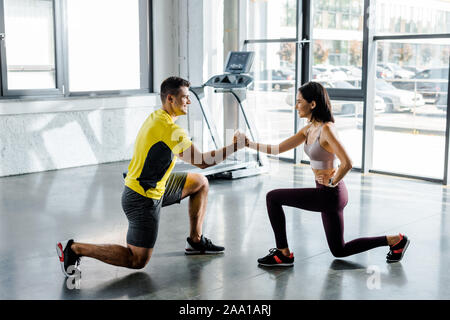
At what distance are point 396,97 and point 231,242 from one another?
11.4 ft

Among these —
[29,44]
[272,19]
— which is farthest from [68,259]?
[272,19]

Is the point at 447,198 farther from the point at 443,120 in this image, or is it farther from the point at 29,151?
the point at 29,151

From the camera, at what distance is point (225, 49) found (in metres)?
7.97

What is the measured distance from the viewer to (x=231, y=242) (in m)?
4.10

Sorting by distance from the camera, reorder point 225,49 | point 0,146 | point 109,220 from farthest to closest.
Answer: point 225,49
point 0,146
point 109,220

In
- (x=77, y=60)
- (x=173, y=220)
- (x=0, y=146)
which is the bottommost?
(x=173, y=220)

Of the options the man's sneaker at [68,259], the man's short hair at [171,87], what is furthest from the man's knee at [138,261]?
the man's short hair at [171,87]

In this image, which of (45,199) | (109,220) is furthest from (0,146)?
(109,220)

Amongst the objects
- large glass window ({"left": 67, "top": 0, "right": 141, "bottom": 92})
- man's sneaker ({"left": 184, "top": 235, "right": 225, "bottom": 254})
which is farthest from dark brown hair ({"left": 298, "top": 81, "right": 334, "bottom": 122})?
large glass window ({"left": 67, "top": 0, "right": 141, "bottom": 92})

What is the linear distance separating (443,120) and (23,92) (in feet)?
16.1

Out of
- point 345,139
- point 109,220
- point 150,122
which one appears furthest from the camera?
point 345,139

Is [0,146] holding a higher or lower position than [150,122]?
lower

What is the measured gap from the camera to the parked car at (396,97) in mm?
6445

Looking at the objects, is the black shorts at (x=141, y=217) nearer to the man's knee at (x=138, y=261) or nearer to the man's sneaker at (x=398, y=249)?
the man's knee at (x=138, y=261)
